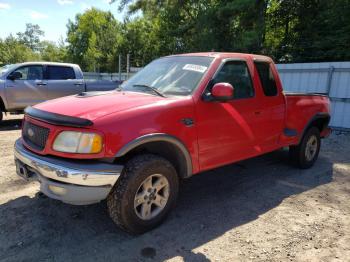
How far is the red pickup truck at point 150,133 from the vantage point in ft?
9.75

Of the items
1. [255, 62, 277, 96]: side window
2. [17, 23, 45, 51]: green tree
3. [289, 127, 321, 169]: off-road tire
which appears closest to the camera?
[255, 62, 277, 96]: side window

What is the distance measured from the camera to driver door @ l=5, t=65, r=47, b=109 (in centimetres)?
933

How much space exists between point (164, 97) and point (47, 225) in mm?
1917

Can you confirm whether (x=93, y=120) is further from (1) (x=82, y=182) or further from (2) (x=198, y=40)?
(2) (x=198, y=40)

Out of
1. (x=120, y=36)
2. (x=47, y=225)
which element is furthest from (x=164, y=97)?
(x=120, y=36)

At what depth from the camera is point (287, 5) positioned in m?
15.1

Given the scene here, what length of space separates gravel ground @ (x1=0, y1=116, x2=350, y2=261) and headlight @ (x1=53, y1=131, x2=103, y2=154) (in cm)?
98

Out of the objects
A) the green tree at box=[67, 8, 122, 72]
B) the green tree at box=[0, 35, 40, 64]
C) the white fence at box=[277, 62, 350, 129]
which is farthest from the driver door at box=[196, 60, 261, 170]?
the green tree at box=[0, 35, 40, 64]

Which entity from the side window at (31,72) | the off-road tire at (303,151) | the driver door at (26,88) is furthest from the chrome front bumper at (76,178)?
the side window at (31,72)

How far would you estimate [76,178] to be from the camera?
9.41ft

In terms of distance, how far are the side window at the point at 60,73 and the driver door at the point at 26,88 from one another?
238mm

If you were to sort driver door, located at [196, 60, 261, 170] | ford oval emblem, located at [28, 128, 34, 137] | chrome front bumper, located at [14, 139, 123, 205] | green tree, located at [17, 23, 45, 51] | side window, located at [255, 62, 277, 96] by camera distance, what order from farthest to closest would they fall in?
green tree, located at [17, 23, 45, 51] < side window, located at [255, 62, 277, 96] < driver door, located at [196, 60, 261, 170] < ford oval emblem, located at [28, 128, 34, 137] < chrome front bumper, located at [14, 139, 123, 205]

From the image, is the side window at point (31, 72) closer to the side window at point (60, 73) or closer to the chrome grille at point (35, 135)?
the side window at point (60, 73)

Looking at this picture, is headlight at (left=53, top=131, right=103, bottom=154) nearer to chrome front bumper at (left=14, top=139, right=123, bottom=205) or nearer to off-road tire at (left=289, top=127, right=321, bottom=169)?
chrome front bumper at (left=14, top=139, right=123, bottom=205)
